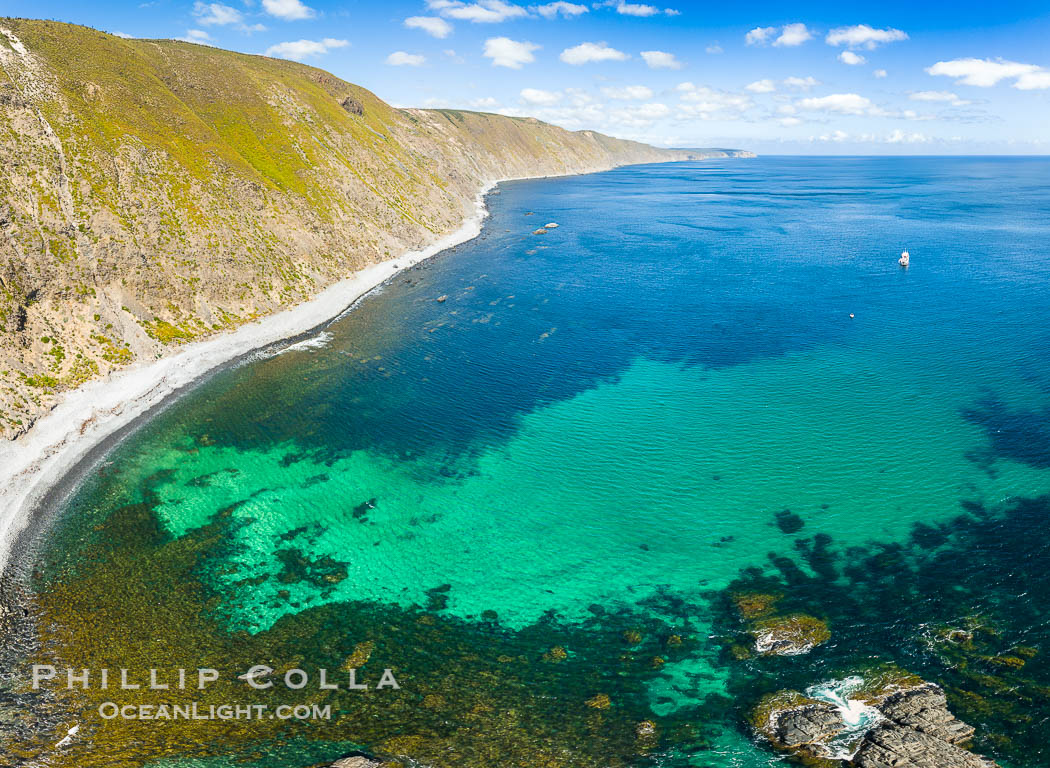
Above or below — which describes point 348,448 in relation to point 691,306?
below

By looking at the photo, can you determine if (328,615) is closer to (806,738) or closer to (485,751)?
(485,751)

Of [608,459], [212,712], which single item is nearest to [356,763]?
[212,712]

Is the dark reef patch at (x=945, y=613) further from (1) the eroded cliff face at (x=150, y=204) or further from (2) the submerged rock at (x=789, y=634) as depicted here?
(1) the eroded cliff face at (x=150, y=204)

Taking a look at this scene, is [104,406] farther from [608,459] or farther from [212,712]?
[608,459]

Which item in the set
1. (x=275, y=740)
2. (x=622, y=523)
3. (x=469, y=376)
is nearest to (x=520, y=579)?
(x=622, y=523)

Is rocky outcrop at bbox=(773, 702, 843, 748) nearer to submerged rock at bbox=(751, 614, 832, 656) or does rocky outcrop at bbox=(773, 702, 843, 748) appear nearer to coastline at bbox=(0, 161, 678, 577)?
submerged rock at bbox=(751, 614, 832, 656)

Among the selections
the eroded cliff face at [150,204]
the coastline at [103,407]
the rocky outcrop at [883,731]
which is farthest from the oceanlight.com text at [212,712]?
the eroded cliff face at [150,204]
